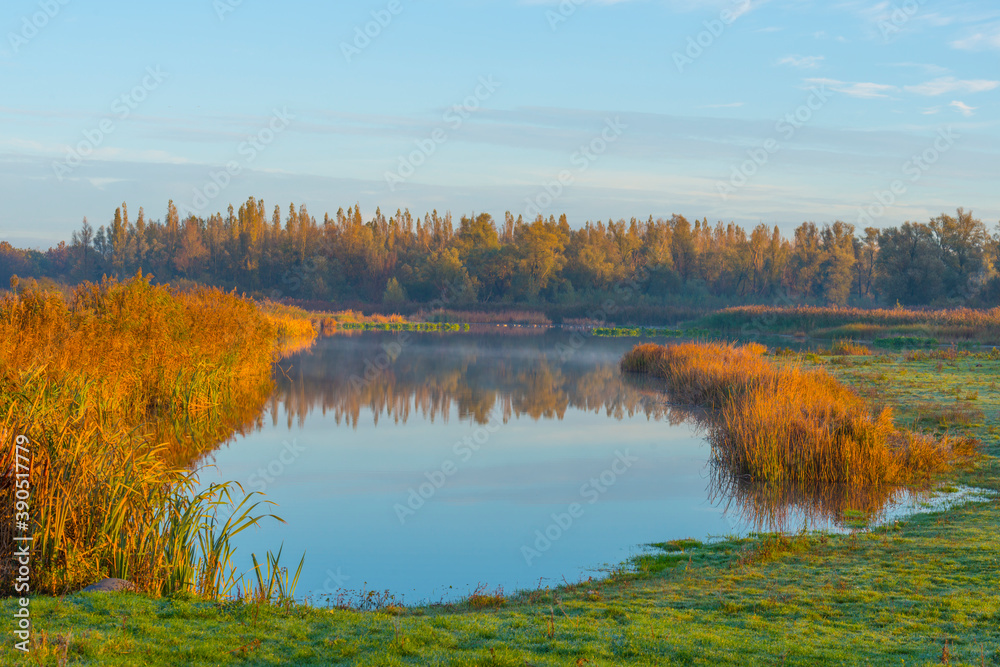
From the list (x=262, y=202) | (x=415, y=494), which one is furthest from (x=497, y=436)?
(x=262, y=202)

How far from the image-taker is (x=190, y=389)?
54.2 ft

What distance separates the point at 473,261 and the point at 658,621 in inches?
3044

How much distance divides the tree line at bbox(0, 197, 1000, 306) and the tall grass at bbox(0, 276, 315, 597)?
55.7 metres

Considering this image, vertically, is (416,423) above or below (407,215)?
below

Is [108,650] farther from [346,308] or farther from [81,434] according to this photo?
[346,308]

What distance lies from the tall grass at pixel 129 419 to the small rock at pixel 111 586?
0.75ft

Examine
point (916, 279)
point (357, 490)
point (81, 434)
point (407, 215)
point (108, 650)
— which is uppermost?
point (407, 215)

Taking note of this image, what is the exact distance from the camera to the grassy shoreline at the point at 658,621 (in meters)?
4.96

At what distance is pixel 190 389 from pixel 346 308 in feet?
204

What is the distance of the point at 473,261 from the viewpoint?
8250cm
